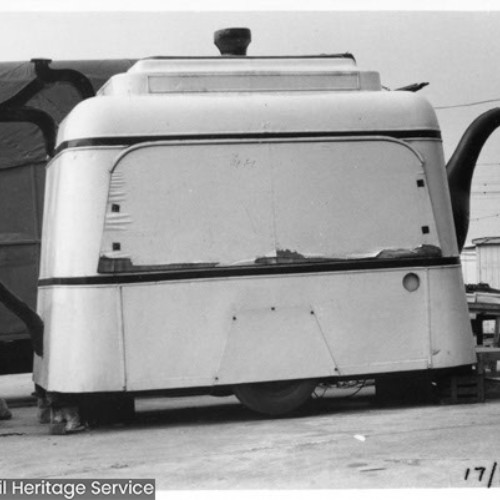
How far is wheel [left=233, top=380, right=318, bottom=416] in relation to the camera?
27.6ft

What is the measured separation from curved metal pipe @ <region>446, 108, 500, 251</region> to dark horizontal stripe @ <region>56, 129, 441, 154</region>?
61cm

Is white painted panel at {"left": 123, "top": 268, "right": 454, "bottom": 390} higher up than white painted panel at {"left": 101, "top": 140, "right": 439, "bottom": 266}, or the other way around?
white painted panel at {"left": 101, "top": 140, "right": 439, "bottom": 266}

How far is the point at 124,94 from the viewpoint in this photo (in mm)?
8469

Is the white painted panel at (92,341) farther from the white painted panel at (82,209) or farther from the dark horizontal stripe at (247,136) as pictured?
the dark horizontal stripe at (247,136)

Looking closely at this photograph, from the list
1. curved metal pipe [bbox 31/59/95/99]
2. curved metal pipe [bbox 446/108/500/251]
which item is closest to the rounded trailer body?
curved metal pipe [bbox 446/108/500/251]

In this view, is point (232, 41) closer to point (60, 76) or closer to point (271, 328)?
point (60, 76)

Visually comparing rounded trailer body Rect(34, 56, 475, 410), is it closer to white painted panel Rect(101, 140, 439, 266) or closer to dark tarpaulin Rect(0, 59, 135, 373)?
white painted panel Rect(101, 140, 439, 266)

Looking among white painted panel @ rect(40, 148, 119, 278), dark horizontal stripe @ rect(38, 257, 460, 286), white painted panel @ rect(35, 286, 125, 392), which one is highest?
white painted panel @ rect(40, 148, 119, 278)

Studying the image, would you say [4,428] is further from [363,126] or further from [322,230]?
[363,126]

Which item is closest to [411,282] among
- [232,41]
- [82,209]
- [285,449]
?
[285,449]

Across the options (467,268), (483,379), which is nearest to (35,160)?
(483,379)

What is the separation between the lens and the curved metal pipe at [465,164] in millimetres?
9156

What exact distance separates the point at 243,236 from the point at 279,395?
3.71 feet

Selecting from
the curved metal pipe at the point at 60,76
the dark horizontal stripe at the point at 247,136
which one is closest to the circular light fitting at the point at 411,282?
the dark horizontal stripe at the point at 247,136
